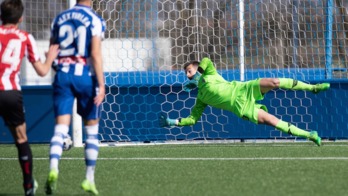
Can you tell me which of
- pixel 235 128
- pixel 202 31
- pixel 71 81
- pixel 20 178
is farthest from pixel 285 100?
pixel 71 81

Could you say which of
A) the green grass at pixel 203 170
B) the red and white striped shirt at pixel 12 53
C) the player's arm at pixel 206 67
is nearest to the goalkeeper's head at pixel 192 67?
the player's arm at pixel 206 67

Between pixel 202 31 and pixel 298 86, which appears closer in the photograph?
pixel 298 86

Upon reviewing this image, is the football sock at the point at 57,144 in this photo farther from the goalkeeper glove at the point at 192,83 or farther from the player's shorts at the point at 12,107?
the goalkeeper glove at the point at 192,83

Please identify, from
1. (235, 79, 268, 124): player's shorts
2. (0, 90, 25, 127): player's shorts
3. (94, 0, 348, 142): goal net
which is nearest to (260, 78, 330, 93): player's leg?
(235, 79, 268, 124): player's shorts

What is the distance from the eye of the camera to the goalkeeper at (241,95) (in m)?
11.1

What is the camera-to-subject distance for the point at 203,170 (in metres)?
8.56

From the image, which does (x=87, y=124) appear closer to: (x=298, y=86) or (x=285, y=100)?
(x=298, y=86)

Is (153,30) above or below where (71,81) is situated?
above

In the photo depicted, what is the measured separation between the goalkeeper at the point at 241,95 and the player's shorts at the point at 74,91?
15.1ft

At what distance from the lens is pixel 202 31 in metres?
13.5

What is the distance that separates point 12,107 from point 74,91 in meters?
0.52

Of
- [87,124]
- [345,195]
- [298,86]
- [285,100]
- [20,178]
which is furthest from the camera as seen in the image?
[285,100]

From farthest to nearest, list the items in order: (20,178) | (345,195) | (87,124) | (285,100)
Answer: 1. (285,100)
2. (20,178)
3. (87,124)
4. (345,195)

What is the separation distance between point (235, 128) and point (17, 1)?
22.0ft
